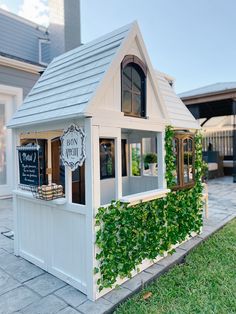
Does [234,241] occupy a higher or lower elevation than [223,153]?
lower

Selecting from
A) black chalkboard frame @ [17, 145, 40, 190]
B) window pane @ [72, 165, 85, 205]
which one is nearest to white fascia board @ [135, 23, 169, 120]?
window pane @ [72, 165, 85, 205]

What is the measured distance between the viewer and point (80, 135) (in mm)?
2338

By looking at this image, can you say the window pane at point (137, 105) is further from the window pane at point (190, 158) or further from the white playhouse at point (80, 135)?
the window pane at point (190, 158)

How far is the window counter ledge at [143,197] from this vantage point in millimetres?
2598

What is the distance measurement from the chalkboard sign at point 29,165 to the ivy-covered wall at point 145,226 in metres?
0.96

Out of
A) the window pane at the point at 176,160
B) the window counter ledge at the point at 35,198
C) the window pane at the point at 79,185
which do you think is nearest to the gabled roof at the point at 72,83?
the window counter ledge at the point at 35,198

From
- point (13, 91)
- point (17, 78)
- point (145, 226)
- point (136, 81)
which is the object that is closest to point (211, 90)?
point (17, 78)

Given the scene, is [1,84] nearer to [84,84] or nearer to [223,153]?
[84,84]

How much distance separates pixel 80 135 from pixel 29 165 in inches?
35.4

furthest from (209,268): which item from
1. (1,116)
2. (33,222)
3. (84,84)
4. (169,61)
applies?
(169,61)

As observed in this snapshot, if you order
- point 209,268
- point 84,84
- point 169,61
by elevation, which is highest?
point 169,61

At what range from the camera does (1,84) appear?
6512 millimetres

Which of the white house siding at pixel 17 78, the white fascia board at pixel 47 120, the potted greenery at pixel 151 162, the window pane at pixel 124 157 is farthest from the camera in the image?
the white house siding at pixel 17 78

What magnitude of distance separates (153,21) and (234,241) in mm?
9985
